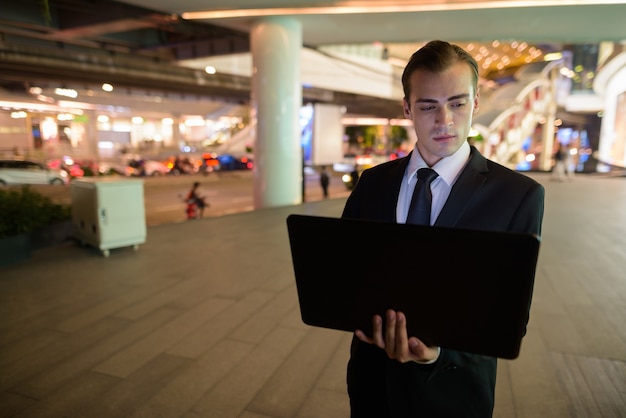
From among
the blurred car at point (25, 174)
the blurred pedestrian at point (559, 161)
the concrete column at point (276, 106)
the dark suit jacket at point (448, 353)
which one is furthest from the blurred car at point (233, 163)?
the dark suit jacket at point (448, 353)

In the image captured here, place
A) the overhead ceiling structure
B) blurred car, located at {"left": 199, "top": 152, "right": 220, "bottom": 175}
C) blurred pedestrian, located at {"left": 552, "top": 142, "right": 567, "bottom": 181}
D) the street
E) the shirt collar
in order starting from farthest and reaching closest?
blurred car, located at {"left": 199, "top": 152, "right": 220, "bottom": 175}, blurred pedestrian, located at {"left": 552, "top": 142, "right": 567, "bottom": 181}, the street, the overhead ceiling structure, the shirt collar

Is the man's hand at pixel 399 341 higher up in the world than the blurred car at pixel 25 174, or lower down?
higher up

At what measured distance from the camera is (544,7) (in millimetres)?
8383

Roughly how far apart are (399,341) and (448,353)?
204 millimetres

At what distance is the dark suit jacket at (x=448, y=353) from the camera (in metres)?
1.20

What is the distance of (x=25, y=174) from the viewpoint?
691 inches

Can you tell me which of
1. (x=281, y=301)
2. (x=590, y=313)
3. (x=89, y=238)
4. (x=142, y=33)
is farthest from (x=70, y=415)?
(x=142, y=33)

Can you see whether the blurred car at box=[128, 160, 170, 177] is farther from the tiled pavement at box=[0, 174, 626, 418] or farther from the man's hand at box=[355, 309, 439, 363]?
the man's hand at box=[355, 309, 439, 363]

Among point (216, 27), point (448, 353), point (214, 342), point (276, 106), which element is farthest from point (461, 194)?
point (216, 27)

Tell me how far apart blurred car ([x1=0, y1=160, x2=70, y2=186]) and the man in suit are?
20159mm

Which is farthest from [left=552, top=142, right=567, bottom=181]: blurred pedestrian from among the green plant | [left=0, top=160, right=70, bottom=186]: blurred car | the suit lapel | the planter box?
[left=0, top=160, right=70, bottom=186]: blurred car

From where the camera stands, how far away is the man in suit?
3.91ft

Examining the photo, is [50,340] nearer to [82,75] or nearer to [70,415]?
[70,415]

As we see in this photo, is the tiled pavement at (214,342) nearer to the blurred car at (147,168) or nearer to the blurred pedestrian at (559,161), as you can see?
the blurred pedestrian at (559,161)
